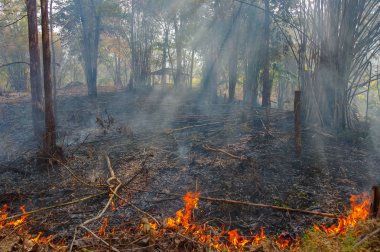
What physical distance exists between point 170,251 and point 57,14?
63.7 ft

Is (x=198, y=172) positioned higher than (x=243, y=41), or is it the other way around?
(x=243, y=41)

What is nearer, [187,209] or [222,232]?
[222,232]

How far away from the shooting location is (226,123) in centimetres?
1013

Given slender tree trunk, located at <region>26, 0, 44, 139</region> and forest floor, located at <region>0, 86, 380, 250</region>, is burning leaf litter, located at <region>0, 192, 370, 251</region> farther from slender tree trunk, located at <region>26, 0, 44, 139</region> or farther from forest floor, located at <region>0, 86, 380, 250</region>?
slender tree trunk, located at <region>26, 0, 44, 139</region>

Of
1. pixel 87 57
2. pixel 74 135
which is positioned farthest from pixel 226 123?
pixel 87 57

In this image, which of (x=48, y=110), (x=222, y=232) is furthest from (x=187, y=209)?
(x=48, y=110)

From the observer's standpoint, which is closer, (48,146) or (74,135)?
(48,146)

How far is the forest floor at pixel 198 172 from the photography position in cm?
440

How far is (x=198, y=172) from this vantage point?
19.8 feet

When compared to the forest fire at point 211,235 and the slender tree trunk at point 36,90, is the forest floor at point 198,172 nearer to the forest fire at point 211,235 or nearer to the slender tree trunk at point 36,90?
the forest fire at point 211,235

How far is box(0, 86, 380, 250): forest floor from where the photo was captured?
4402mm

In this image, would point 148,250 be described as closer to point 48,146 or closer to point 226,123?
point 48,146

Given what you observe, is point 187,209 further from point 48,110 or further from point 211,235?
point 48,110

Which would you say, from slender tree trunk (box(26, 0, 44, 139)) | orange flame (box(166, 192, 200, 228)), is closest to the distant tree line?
slender tree trunk (box(26, 0, 44, 139))
